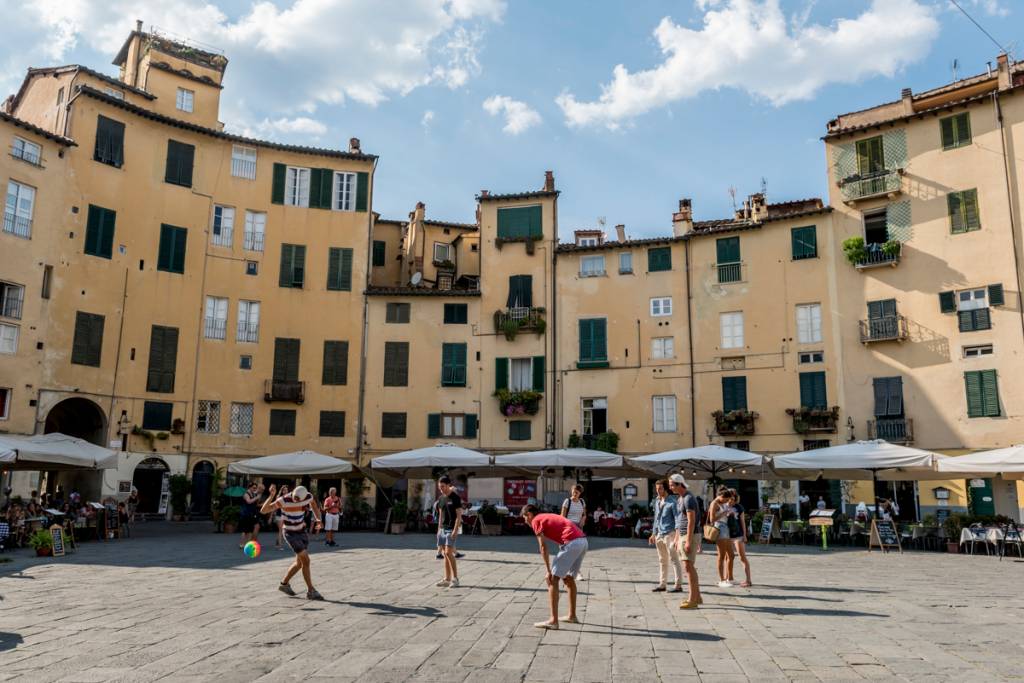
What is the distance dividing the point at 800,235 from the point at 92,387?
93.3 feet

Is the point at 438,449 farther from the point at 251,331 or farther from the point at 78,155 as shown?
the point at 78,155

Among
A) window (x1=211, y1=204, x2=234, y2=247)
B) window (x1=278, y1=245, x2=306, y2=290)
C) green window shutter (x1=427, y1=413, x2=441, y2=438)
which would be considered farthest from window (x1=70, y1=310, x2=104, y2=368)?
green window shutter (x1=427, y1=413, x2=441, y2=438)

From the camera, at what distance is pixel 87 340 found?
31422mm

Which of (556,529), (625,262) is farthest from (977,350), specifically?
(556,529)

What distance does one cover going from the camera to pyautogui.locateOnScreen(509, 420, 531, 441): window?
36.2 m

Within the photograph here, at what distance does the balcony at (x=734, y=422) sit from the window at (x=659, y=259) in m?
6.86

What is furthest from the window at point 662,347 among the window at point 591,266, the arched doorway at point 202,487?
the arched doorway at point 202,487

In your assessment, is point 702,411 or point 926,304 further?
point 702,411

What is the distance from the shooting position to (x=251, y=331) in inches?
1415

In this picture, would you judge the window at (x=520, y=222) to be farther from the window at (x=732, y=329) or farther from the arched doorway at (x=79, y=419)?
the arched doorway at (x=79, y=419)

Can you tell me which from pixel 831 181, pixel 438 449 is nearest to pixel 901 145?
pixel 831 181

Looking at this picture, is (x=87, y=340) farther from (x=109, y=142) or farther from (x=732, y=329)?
(x=732, y=329)

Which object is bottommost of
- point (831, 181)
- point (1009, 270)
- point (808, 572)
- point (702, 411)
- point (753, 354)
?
→ point (808, 572)

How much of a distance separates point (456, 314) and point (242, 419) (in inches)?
409
